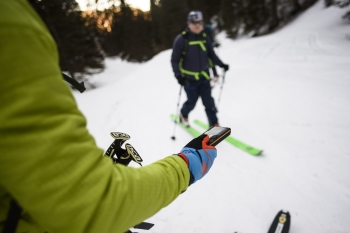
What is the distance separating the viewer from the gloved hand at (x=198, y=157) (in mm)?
851

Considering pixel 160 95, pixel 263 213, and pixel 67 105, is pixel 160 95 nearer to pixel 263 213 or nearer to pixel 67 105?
pixel 263 213

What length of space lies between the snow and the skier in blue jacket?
1.00 m

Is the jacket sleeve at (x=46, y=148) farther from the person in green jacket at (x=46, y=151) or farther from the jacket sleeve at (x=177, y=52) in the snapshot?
the jacket sleeve at (x=177, y=52)

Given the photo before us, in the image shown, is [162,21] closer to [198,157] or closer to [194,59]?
[194,59]

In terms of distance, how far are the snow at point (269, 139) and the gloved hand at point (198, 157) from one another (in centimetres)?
142

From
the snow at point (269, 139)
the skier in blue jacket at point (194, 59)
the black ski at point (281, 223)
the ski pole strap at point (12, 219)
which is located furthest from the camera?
the skier in blue jacket at point (194, 59)

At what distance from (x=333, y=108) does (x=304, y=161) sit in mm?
1758

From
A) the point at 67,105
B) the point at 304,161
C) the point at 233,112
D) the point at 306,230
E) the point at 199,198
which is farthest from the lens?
the point at 233,112

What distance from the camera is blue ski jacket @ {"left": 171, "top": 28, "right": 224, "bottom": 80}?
10.9ft

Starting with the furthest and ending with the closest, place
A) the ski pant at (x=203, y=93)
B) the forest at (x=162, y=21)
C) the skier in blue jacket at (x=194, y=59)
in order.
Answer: the forest at (x=162, y=21) → the ski pant at (x=203, y=93) → the skier in blue jacket at (x=194, y=59)

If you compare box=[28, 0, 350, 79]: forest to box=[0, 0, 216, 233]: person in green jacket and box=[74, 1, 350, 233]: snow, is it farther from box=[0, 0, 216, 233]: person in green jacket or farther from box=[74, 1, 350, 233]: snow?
box=[0, 0, 216, 233]: person in green jacket

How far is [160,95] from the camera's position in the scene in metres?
6.96

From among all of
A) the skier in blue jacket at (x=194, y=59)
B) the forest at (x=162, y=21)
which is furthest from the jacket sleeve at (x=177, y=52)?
the forest at (x=162, y=21)

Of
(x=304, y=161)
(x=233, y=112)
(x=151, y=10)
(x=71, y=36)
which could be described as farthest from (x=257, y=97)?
(x=151, y=10)
